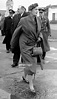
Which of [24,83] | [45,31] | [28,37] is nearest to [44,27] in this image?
[45,31]

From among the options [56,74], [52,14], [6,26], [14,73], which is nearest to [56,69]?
[56,74]

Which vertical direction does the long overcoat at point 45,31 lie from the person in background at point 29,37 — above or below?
below

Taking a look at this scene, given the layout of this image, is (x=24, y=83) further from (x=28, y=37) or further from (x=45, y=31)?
(x=45, y=31)

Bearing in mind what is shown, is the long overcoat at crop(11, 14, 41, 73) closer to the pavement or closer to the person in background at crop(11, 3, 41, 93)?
the person in background at crop(11, 3, 41, 93)

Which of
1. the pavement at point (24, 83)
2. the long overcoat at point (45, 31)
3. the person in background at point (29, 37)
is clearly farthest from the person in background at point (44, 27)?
the person in background at point (29, 37)

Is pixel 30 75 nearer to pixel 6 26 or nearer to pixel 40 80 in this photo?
pixel 40 80

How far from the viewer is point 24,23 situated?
601 cm

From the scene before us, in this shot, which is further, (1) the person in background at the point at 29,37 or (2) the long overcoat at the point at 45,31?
(2) the long overcoat at the point at 45,31

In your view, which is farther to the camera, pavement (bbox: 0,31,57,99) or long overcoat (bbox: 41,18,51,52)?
long overcoat (bbox: 41,18,51,52)

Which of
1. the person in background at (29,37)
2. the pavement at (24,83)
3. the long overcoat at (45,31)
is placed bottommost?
the pavement at (24,83)

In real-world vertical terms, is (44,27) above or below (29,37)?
below

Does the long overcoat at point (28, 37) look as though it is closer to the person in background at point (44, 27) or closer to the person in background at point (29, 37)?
the person in background at point (29, 37)

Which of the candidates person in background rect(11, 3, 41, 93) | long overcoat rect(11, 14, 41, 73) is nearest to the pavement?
person in background rect(11, 3, 41, 93)

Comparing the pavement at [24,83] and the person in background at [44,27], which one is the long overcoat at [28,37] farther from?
the person in background at [44,27]
